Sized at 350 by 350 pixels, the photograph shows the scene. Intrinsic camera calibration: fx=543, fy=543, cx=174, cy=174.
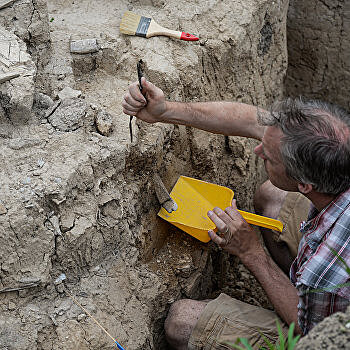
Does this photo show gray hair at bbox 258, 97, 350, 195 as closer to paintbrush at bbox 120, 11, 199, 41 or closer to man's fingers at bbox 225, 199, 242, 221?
man's fingers at bbox 225, 199, 242, 221

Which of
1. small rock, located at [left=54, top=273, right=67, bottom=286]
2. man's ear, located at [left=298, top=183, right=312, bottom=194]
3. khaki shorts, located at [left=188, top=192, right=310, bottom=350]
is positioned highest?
man's ear, located at [left=298, top=183, right=312, bottom=194]

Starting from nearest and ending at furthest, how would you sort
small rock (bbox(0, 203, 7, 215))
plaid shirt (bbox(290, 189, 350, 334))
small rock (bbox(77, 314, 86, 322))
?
plaid shirt (bbox(290, 189, 350, 334)) < small rock (bbox(0, 203, 7, 215)) < small rock (bbox(77, 314, 86, 322))

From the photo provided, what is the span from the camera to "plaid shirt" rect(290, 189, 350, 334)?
181cm

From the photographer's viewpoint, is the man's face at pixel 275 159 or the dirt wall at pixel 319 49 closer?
the man's face at pixel 275 159

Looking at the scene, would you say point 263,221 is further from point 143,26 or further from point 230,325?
point 143,26

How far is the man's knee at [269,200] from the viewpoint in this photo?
262cm

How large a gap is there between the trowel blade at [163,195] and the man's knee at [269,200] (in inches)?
20.5

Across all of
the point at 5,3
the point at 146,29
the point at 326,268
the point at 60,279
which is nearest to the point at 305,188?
the point at 326,268

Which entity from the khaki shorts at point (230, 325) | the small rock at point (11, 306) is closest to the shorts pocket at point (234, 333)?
the khaki shorts at point (230, 325)

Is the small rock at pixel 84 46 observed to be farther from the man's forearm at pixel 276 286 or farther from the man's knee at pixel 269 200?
the man's forearm at pixel 276 286

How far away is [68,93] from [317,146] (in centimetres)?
111

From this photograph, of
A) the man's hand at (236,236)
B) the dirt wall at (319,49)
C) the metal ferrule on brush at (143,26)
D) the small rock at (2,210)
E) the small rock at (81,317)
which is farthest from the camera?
the dirt wall at (319,49)

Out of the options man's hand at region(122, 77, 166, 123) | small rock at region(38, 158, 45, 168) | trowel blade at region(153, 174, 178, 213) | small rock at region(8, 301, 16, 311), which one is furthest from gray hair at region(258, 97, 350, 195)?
small rock at region(8, 301, 16, 311)

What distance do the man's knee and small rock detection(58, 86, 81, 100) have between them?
1.04 m
